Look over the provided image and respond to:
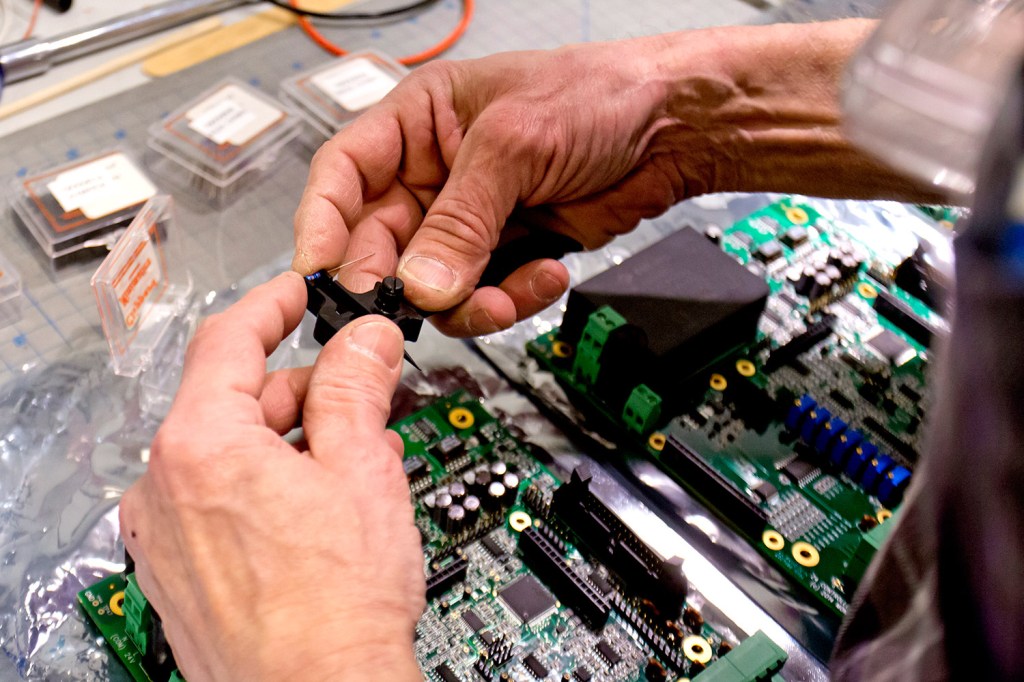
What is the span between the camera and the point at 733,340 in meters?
2.40

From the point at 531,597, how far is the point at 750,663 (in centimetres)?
44

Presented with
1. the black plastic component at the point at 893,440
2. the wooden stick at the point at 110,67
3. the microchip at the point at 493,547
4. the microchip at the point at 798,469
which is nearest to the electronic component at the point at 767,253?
the black plastic component at the point at 893,440

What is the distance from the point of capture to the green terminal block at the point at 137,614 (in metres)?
1.69

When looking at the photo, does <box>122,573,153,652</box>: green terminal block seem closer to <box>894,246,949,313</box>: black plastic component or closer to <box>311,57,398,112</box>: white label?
<box>311,57,398,112</box>: white label

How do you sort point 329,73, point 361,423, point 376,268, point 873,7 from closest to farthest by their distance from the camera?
point 361,423 < point 376,268 < point 329,73 < point 873,7

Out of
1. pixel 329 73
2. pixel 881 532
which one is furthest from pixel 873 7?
pixel 881 532

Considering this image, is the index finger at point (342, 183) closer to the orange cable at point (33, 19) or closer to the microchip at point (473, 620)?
the microchip at point (473, 620)

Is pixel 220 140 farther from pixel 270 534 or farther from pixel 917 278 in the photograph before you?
pixel 917 278

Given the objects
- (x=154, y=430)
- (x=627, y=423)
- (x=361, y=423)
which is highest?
(x=361, y=423)

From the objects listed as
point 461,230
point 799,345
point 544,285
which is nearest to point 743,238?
point 799,345

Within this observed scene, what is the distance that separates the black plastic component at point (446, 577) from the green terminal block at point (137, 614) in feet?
1.70

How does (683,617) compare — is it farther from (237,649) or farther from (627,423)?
(237,649)

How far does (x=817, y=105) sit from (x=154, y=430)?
1.82m

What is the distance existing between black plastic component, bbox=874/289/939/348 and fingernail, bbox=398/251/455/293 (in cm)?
129
